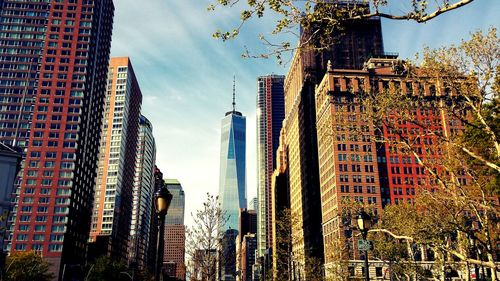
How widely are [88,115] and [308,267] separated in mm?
108450

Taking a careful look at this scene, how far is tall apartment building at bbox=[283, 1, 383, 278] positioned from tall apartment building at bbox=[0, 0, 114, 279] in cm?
7187

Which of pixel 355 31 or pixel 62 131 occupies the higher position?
pixel 355 31

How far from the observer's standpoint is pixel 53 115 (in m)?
130

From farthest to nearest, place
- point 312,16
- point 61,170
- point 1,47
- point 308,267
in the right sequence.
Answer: point 1,47 → point 61,170 → point 308,267 → point 312,16

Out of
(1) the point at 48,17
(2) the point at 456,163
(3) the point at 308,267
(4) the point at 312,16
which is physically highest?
(1) the point at 48,17

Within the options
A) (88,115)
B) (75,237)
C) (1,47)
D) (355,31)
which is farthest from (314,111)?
(1,47)

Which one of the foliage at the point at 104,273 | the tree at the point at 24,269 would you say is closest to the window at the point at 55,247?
the foliage at the point at 104,273

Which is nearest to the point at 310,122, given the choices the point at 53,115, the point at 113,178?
the point at 53,115

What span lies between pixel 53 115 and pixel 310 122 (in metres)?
83.2

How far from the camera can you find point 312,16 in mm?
11758

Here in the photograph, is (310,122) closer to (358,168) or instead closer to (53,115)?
(358,168)

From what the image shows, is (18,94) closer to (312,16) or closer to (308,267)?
(308,267)

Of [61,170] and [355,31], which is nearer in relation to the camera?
[61,170]

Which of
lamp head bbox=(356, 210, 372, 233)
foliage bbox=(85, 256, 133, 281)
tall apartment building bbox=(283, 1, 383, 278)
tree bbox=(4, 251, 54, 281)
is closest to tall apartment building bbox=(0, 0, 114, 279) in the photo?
foliage bbox=(85, 256, 133, 281)
